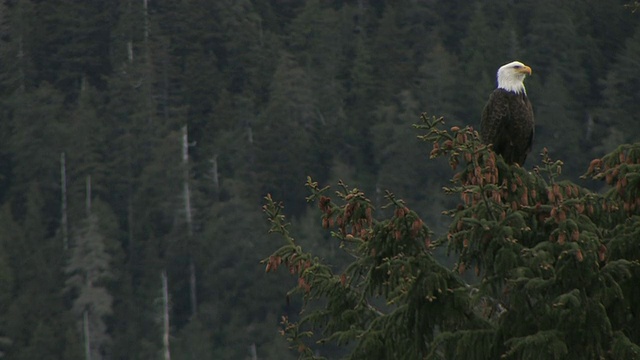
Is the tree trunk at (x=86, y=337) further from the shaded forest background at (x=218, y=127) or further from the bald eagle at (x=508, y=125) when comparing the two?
the bald eagle at (x=508, y=125)

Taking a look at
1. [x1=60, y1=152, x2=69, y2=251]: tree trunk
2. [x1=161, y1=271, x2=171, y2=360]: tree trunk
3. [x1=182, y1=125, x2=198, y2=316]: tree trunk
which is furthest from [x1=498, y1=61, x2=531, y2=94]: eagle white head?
[x1=60, y1=152, x2=69, y2=251]: tree trunk

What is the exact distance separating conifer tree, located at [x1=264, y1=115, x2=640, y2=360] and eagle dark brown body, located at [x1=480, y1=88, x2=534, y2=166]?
3071mm

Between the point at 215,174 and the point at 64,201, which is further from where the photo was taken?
the point at 215,174

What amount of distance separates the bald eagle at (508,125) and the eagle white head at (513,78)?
0.49 ft

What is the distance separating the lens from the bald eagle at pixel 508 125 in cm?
1170

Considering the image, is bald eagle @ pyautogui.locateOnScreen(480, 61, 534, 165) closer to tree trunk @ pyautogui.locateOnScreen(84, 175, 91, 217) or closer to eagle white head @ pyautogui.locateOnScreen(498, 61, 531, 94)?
eagle white head @ pyautogui.locateOnScreen(498, 61, 531, 94)

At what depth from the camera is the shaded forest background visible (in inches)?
2872

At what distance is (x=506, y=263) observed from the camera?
769cm

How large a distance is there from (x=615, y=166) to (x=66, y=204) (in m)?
76.8

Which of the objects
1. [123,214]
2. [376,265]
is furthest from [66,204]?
[376,265]

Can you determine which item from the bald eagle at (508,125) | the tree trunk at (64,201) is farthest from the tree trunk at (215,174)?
the bald eagle at (508,125)

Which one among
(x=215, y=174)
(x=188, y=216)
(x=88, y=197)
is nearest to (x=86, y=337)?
(x=188, y=216)

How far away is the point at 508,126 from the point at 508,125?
11 millimetres

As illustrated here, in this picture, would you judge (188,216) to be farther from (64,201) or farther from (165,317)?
(165,317)
